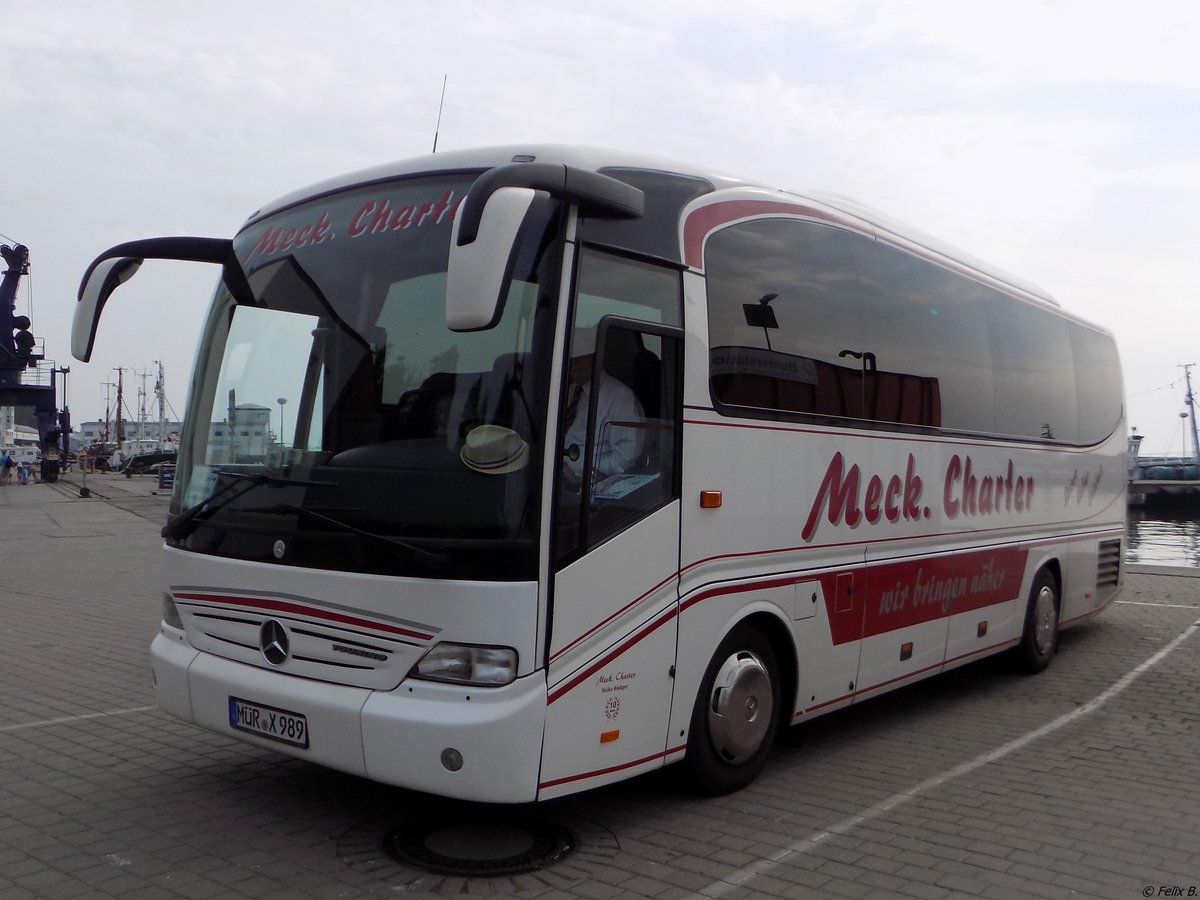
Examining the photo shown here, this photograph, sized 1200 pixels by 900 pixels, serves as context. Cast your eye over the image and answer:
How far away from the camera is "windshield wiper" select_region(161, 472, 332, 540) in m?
5.14

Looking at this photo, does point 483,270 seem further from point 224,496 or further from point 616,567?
point 224,496

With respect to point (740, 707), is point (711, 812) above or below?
below

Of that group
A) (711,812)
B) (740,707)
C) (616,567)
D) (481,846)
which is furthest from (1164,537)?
(481,846)

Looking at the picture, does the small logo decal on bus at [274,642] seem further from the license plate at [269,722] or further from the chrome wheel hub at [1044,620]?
the chrome wheel hub at [1044,620]

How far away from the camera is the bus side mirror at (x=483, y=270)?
3.94 metres

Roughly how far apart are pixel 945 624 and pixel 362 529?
4.97 metres

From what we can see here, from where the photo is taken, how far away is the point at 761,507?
19.8ft

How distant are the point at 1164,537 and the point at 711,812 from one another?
44122mm

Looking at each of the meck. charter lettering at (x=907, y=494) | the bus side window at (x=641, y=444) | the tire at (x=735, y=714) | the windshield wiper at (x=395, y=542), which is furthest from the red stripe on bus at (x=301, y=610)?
the meck. charter lettering at (x=907, y=494)

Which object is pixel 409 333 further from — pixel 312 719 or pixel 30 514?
pixel 30 514

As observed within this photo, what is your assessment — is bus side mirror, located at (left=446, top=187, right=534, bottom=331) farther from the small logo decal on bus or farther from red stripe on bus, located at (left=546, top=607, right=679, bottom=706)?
the small logo decal on bus

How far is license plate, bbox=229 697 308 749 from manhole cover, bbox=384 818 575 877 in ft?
2.19

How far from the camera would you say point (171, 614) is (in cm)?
576

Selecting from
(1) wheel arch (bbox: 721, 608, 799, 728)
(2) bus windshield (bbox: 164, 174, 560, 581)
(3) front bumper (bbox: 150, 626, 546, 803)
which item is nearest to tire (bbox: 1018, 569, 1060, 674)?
(1) wheel arch (bbox: 721, 608, 799, 728)
